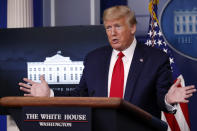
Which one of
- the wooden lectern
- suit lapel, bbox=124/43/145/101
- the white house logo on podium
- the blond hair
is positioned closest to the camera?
the wooden lectern

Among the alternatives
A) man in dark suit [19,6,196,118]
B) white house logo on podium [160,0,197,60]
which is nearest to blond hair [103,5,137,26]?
man in dark suit [19,6,196,118]

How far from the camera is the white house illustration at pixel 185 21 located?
393cm

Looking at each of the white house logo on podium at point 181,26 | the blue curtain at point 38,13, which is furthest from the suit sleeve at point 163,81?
the blue curtain at point 38,13

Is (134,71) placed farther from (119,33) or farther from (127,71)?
(119,33)

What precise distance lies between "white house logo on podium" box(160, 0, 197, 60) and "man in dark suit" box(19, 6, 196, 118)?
146 centimetres

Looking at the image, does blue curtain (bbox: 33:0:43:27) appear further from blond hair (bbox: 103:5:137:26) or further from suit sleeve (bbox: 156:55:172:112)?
suit sleeve (bbox: 156:55:172:112)

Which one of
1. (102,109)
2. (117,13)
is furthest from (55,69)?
(102,109)

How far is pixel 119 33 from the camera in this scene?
249 centimetres

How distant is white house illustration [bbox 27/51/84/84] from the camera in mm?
3986

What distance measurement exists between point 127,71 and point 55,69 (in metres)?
1.69

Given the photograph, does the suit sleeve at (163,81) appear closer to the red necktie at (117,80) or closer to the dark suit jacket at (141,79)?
the dark suit jacket at (141,79)

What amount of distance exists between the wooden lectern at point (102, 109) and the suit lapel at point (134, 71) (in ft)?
2.84

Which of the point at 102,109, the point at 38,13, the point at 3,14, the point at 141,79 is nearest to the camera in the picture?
the point at 102,109

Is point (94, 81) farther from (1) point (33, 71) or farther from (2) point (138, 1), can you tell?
(2) point (138, 1)
